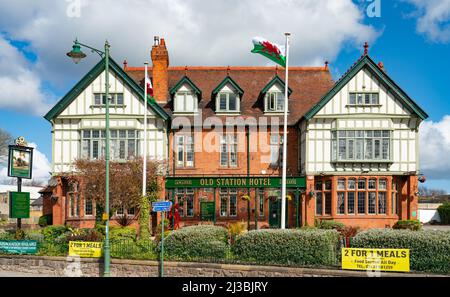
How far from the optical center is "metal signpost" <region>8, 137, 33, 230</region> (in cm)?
2469

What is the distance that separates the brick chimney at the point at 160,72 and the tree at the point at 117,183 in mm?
7017

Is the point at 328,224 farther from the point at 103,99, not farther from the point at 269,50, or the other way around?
the point at 103,99

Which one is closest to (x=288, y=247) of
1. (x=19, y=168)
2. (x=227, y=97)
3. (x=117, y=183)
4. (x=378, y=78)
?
(x=117, y=183)

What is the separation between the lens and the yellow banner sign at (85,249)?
67.4ft

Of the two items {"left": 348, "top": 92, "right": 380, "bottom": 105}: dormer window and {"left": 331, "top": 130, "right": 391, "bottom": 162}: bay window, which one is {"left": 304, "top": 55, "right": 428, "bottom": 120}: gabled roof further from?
{"left": 331, "top": 130, "right": 391, "bottom": 162}: bay window

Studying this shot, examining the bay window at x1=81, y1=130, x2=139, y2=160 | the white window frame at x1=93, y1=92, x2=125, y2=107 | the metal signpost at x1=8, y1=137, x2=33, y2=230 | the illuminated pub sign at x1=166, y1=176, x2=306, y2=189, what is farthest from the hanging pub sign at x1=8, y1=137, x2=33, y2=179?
the illuminated pub sign at x1=166, y1=176, x2=306, y2=189

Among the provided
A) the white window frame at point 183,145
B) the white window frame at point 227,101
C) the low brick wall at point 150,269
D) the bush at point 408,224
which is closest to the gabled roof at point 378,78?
the white window frame at point 227,101

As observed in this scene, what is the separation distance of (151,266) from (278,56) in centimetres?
1161

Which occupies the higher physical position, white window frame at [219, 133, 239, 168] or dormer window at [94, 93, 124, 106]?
dormer window at [94, 93, 124, 106]

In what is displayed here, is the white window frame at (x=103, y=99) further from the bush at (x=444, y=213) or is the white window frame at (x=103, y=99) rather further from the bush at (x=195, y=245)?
the bush at (x=444, y=213)

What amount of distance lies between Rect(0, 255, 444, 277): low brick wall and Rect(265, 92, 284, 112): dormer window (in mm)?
16515

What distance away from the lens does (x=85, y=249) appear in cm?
2081
